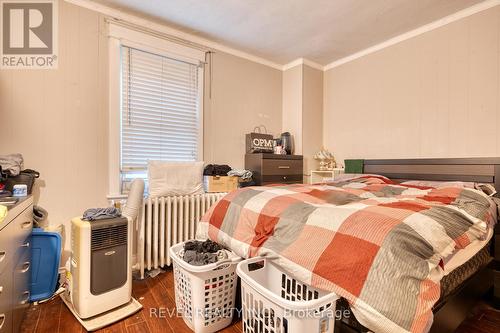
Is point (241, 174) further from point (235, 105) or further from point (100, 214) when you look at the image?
point (100, 214)

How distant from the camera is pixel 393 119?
2.94 metres

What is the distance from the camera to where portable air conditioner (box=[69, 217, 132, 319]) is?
61.9 inches

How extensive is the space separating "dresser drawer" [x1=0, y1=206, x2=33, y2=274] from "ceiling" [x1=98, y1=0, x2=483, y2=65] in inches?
77.8

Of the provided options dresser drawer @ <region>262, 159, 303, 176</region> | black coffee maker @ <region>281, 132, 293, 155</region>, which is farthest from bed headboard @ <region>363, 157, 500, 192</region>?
black coffee maker @ <region>281, 132, 293, 155</region>

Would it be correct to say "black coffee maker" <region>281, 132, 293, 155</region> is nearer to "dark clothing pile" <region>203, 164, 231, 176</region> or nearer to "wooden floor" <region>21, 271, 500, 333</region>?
"dark clothing pile" <region>203, 164, 231, 176</region>

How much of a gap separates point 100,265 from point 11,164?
3.41ft

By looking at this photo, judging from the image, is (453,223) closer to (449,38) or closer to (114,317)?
(114,317)

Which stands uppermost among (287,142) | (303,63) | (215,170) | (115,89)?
(303,63)

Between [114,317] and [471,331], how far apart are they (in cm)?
227

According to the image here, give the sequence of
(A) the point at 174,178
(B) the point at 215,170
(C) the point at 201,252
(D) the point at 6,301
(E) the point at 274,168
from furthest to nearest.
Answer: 1. (E) the point at 274,168
2. (B) the point at 215,170
3. (A) the point at 174,178
4. (C) the point at 201,252
5. (D) the point at 6,301

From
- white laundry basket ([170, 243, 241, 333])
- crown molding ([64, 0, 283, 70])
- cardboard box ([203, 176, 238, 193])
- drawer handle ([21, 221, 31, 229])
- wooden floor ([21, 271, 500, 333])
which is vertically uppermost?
crown molding ([64, 0, 283, 70])

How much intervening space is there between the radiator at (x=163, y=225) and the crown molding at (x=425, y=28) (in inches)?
106

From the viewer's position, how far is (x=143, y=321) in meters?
1.61

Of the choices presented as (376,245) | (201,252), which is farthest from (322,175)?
(376,245)
